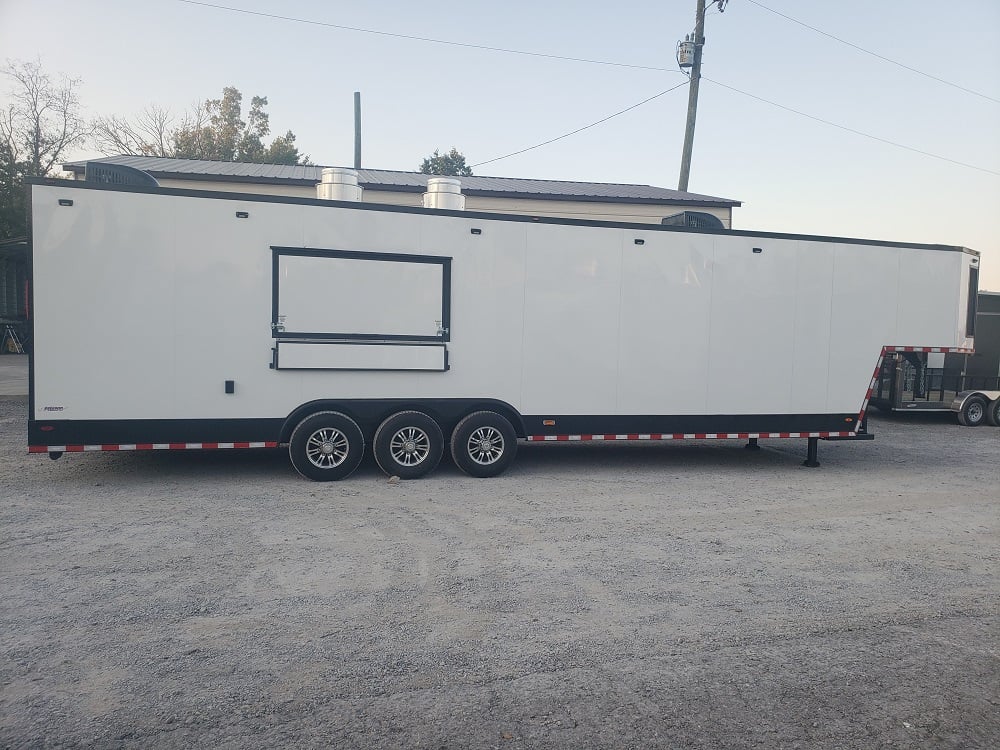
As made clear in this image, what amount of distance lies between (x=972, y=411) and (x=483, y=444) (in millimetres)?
12354

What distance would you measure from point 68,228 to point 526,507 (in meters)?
5.55

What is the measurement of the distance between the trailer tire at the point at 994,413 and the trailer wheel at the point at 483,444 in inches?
488

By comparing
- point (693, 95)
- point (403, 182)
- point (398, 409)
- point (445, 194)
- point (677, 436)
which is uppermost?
point (693, 95)

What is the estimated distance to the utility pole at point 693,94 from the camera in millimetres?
20406

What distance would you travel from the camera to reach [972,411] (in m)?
16.2

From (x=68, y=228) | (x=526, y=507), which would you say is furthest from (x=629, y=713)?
(x=68, y=228)

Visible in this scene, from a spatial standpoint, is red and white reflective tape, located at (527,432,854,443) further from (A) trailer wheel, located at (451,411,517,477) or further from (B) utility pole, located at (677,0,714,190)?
(B) utility pole, located at (677,0,714,190)

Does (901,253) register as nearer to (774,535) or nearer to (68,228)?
(774,535)

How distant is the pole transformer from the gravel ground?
13.4m

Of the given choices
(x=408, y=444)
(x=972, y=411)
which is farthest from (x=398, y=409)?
(x=972, y=411)

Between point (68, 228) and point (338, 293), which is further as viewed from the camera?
point (338, 293)

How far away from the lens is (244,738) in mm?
3412

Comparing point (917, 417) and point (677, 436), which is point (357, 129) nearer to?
point (917, 417)

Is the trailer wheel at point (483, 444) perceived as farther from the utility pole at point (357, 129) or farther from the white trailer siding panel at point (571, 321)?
the utility pole at point (357, 129)
